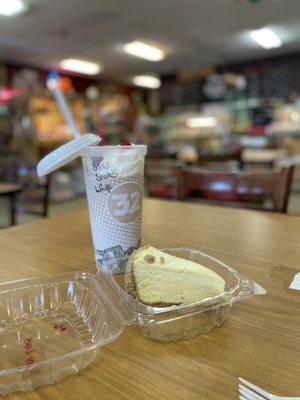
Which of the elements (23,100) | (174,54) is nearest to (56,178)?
(23,100)

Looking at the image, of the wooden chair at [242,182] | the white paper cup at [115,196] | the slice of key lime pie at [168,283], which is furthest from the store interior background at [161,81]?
the slice of key lime pie at [168,283]

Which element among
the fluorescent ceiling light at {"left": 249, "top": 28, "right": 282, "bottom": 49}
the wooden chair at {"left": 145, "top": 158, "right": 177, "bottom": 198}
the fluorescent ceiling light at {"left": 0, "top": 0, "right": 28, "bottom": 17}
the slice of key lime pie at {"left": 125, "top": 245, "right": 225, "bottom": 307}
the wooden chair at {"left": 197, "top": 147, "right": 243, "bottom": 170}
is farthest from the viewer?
the fluorescent ceiling light at {"left": 249, "top": 28, "right": 282, "bottom": 49}

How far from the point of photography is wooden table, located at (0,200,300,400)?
1.24 feet

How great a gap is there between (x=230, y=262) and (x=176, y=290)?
10.7 inches

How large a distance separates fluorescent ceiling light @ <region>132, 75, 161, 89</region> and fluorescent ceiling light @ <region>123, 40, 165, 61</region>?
2.03 metres

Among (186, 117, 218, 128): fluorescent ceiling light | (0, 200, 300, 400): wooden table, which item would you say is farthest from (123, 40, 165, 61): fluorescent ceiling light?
(0, 200, 300, 400): wooden table

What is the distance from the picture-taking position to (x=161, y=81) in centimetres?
983

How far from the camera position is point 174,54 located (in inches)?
292

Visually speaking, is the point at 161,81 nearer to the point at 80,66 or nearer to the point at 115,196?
the point at 80,66

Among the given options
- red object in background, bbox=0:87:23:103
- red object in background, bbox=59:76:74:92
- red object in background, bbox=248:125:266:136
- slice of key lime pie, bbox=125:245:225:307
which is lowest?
slice of key lime pie, bbox=125:245:225:307

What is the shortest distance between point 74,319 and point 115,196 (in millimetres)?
225

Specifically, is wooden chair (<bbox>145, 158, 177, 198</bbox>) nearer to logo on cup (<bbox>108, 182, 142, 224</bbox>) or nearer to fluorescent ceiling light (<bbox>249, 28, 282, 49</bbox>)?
logo on cup (<bbox>108, 182, 142, 224</bbox>)

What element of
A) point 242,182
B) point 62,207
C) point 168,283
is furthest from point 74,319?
point 62,207

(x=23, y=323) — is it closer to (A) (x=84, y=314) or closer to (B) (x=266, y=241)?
(A) (x=84, y=314)
